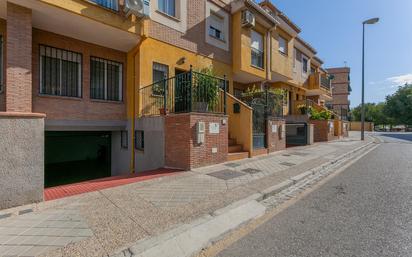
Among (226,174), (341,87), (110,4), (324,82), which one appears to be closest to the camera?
(226,174)

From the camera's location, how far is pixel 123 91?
34.2ft

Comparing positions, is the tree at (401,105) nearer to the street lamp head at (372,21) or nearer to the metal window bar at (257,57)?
the street lamp head at (372,21)

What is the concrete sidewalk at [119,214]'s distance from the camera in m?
3.07

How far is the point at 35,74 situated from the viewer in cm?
811

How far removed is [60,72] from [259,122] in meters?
8.40

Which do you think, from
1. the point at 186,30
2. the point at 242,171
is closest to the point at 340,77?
the point at 186,30

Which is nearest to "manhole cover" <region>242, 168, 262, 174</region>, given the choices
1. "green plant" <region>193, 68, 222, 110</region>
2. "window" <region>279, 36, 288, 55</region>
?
"green plant" <region>193, 68, 222, 110</region>

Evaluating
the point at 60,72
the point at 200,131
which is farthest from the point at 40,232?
the point at 60,72

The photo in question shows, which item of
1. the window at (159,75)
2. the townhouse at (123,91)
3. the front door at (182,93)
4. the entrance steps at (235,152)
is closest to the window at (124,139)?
the townhouse at (123,91)

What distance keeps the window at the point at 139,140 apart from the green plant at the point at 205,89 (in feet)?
10.1

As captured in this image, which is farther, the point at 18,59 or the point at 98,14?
the point at 98,14

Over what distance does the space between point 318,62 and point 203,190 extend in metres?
27.3

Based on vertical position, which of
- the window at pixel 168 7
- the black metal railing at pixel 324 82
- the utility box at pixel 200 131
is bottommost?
the utility box at pixel 200 131

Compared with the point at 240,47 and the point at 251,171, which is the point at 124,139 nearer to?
the point at 251,171
